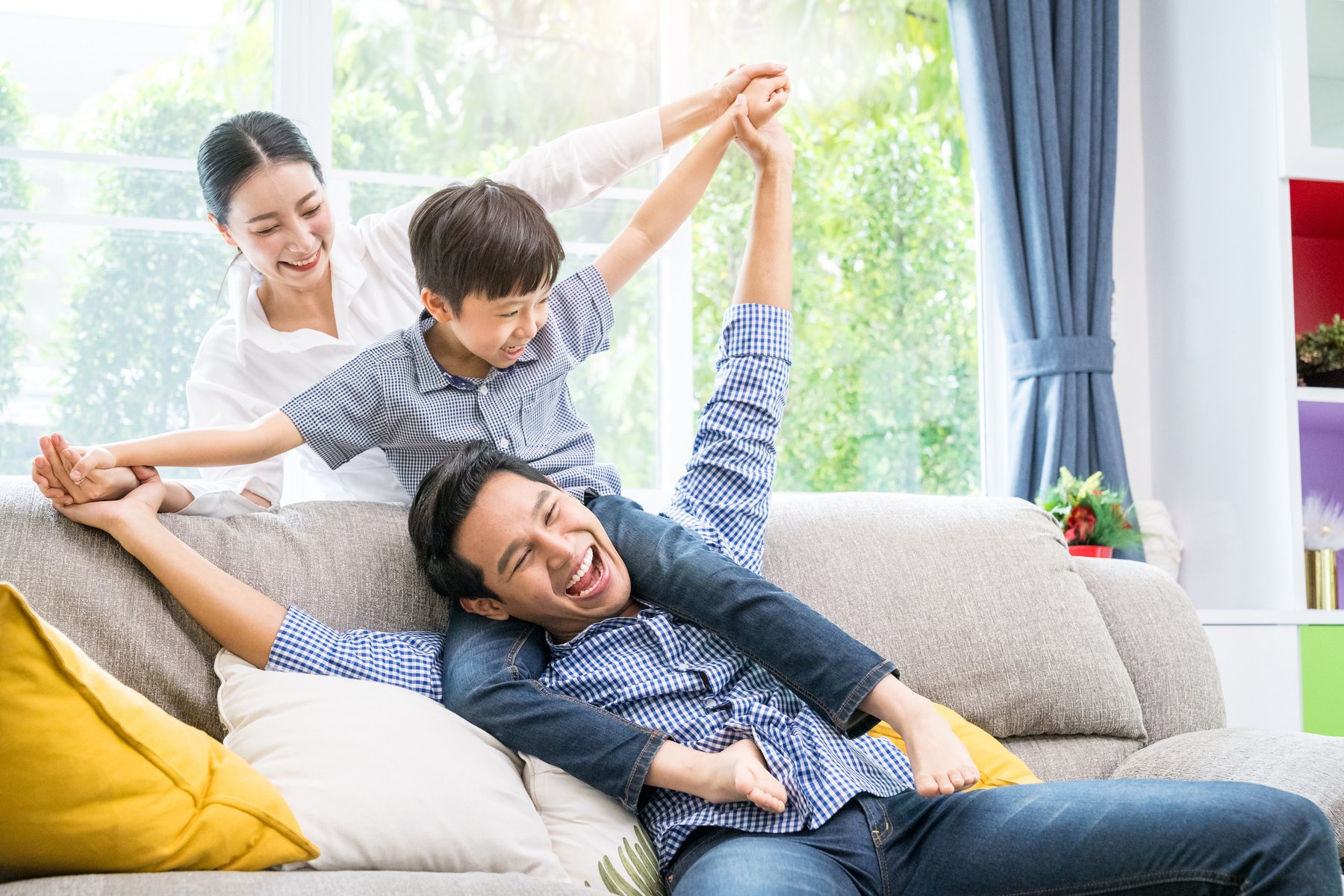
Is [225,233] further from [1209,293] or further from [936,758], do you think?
[1209,293]

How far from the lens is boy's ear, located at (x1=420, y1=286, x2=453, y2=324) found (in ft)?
5.46

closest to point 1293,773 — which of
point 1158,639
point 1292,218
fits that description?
point 1158,639

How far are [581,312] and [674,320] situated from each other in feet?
3.89

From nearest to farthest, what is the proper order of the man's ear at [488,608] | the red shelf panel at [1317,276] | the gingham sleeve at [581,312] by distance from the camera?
the man's ear at [488,608]
the gingham sleeve at [581,312]
the red shelf panel at [1317,276]

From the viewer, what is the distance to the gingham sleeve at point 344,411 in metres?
1.64

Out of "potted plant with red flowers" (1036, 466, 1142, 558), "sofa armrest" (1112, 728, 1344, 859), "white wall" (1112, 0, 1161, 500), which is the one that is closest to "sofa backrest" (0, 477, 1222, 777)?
"sofa armrest" (1112, 728, 1344, 859)

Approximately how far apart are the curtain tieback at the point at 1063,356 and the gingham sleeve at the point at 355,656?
6.70 feet

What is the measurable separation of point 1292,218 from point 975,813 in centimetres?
244

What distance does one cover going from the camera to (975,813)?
4.31 ft

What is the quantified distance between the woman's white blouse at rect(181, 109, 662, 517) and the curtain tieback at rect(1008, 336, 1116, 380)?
1.44m

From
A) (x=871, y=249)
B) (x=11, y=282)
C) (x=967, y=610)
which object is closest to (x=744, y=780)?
(x=967, y=610)

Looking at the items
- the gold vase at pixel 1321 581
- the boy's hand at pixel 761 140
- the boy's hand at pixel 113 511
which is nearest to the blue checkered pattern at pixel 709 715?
the boy's hand at pixel 113 511

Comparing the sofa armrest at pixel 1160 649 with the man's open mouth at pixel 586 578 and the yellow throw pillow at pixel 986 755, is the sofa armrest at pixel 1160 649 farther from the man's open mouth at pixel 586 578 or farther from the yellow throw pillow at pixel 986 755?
the man's open mouth at pixel 586 578

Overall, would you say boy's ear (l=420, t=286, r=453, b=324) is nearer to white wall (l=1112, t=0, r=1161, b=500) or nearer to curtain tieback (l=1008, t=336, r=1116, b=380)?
curtain tieback (l=1008, t=336, r=1116, b=380)
